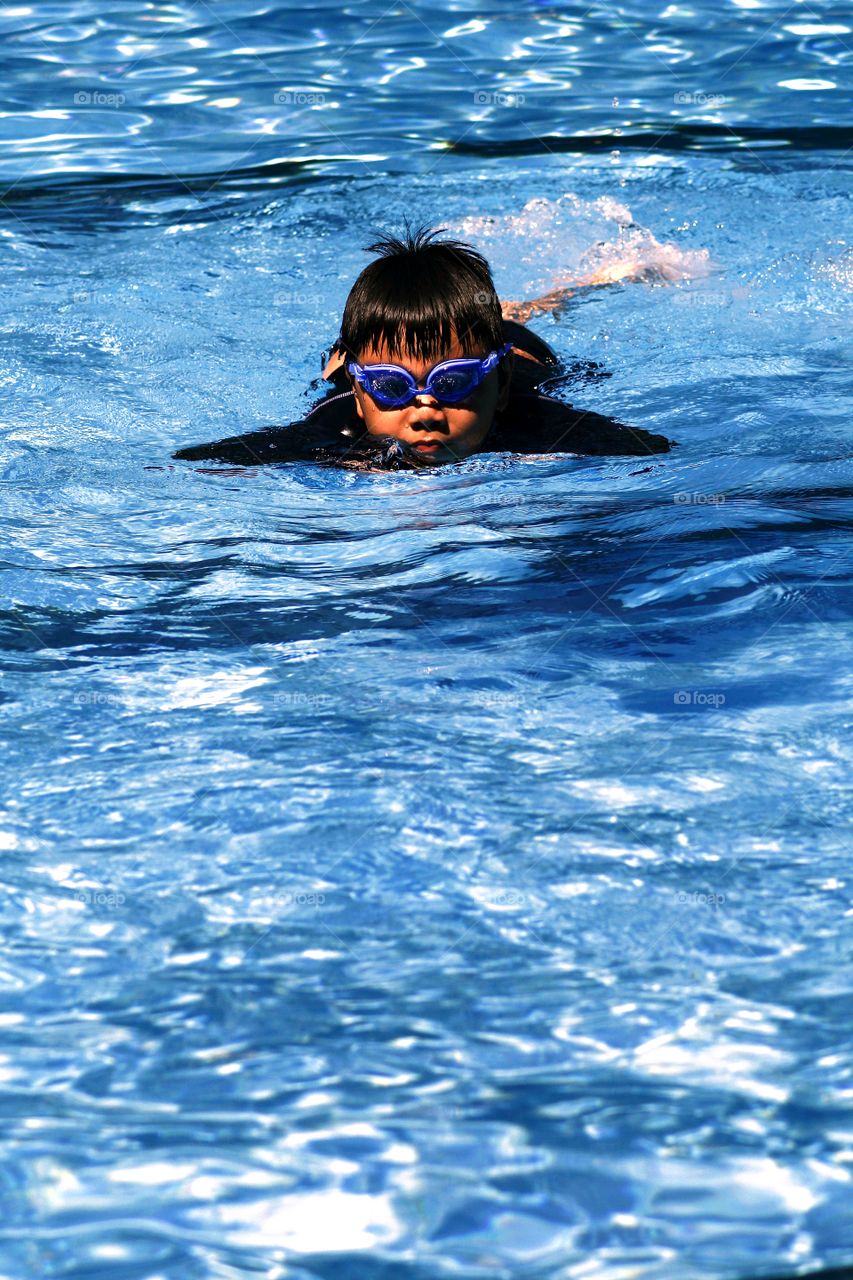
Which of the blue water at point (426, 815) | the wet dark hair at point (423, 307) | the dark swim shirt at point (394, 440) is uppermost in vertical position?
the wet dark hair at point (423, 307)

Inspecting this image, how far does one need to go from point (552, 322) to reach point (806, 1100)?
4.66 meters

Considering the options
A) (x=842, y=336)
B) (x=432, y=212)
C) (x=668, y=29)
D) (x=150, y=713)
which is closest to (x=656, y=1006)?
(x=150, y=713)

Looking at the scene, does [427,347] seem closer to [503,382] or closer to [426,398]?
[426,398]

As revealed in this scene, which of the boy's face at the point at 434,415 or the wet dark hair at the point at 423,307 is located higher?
the wet dark hair at the point at 423,307

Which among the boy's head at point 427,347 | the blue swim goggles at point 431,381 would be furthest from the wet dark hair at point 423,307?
the blue swim goggles at point 431,381

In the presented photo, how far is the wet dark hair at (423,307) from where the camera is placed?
4473 millimetres

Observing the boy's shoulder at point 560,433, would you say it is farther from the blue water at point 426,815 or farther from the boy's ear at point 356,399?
the boy's ear at point 356,399

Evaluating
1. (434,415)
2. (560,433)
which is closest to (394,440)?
(434,415)

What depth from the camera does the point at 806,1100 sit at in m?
2.06

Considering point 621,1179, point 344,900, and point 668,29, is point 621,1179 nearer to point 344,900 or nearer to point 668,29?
point 344,900

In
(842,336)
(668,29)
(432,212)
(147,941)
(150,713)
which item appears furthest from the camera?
(668,29)

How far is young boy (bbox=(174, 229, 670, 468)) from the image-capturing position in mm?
4387

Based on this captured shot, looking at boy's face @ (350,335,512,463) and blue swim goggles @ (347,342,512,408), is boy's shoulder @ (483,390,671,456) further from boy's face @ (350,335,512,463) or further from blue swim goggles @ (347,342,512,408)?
blue swim goggles @ (347,342,512,408)

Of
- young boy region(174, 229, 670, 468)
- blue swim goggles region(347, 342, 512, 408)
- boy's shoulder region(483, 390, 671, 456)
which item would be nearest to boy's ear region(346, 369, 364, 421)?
young boy region(174, 229, 670, 468)
